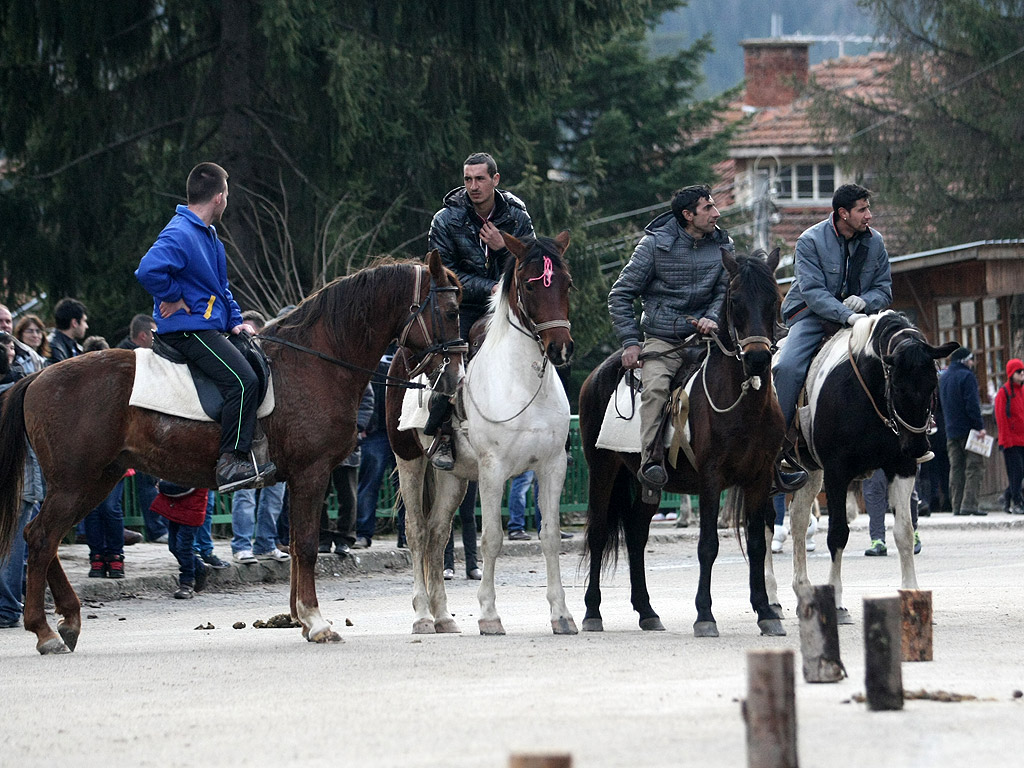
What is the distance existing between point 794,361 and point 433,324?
2.81m

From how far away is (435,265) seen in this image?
35.7 feet

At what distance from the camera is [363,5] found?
2228 centimetres

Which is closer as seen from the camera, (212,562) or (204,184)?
(204,184)

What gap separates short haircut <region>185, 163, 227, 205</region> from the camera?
10.8 meters

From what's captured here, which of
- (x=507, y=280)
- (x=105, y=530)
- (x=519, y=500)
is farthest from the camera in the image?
(x=519, y=500)

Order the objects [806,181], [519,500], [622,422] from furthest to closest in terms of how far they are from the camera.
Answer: [806,181] → [519,500] → [622,422]

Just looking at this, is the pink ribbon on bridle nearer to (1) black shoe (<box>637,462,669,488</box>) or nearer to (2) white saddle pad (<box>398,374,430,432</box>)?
(2) white saddle pad (<box>398,374,430,432</box>)

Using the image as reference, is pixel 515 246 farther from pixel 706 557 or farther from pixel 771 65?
pixel 771 65

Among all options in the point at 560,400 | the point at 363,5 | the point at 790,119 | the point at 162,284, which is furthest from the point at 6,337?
the point at 790,119

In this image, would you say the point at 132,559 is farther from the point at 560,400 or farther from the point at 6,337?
the point at 560,400

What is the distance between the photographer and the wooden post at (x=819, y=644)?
7.77 m

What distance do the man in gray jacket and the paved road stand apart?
6.15 ft

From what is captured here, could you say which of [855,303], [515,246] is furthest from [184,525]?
[855,303]

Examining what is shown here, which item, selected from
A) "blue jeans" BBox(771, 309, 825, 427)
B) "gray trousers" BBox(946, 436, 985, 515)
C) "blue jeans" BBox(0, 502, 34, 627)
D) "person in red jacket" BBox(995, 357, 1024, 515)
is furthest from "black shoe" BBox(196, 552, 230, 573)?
"gray trousers" BBox(946, 436, 985, 515)
